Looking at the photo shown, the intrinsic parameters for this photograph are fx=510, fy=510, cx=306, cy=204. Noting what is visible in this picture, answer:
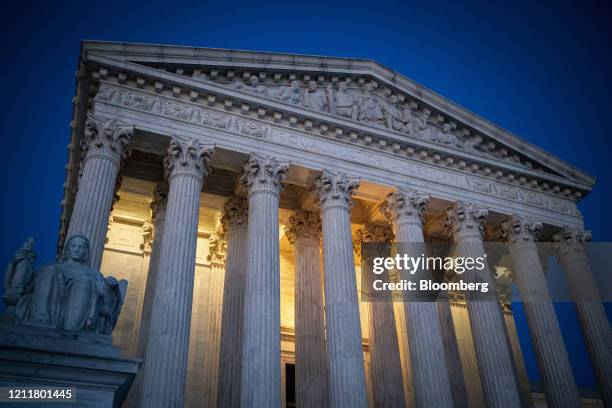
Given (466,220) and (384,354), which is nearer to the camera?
(384,354)

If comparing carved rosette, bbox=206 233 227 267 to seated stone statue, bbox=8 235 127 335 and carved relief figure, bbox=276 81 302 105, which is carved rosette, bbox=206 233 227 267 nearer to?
carved relief figure, bbox=276 81 302 105

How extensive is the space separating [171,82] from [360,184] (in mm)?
8328

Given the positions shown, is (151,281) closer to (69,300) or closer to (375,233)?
(69,300)

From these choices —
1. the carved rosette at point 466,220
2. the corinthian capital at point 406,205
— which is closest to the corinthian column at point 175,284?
the corinthian capital at point 406,205

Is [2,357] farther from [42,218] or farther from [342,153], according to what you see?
[42,218]

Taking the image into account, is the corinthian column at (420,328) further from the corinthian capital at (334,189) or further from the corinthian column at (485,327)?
the corinthian capital at (334,189)

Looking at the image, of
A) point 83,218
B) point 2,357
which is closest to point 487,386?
point 83,218

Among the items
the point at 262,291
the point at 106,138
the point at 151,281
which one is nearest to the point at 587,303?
the point at 262,291

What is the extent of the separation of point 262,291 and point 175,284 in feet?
9.25

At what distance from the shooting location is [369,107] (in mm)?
22734

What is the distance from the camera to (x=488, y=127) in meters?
24.5

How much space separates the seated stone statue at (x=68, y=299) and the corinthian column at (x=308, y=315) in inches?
468

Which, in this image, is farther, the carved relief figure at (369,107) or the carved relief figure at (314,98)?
the carved relief figure at (369,107)

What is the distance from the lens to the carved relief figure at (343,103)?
21.8 metres
